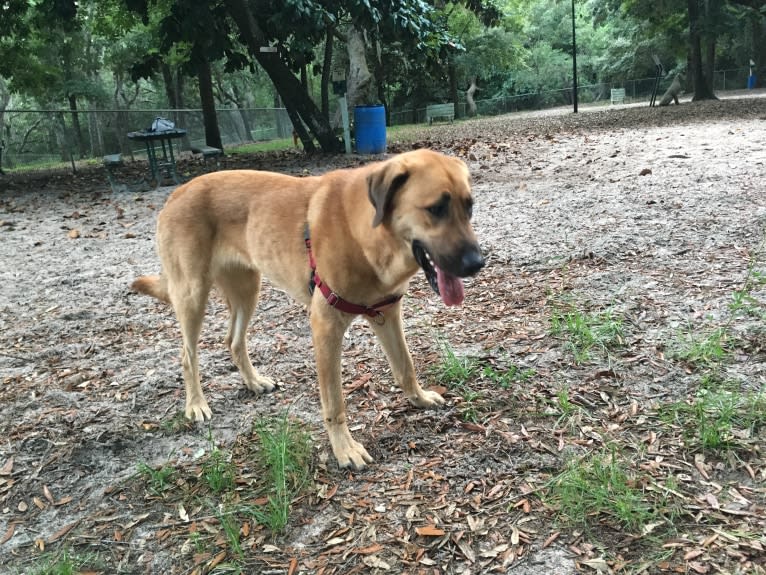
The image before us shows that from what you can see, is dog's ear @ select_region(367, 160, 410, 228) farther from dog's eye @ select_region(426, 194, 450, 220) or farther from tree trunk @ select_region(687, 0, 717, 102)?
tree trunk @ select_region(687, 0, 717, 102)

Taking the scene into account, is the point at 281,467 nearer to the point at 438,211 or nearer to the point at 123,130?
the point at 438,211

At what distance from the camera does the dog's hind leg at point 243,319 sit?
3785mm

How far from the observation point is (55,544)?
2.57 meters

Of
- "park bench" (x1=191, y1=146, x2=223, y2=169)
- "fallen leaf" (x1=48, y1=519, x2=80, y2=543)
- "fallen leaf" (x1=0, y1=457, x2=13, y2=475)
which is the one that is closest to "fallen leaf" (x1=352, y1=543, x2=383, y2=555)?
"fallen leaf" (x1=48, y1=519, x2=80, y2=543)

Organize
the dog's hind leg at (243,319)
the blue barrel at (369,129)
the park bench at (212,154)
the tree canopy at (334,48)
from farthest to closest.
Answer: the park bench at (212,154) → the blue barrel at (369,129) → the tree canopy at (334,48) → the dog's hind leg at (243,319)

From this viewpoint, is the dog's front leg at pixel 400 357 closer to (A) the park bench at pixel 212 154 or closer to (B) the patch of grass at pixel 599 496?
(B) the patch of grass at pixel 599 496

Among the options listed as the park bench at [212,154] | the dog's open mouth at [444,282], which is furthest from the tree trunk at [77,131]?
the dog's open mouth at [444,282]

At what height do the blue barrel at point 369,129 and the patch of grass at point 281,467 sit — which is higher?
the blue barrel at point 369,129

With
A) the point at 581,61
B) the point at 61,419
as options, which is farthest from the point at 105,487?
the point at 581,61

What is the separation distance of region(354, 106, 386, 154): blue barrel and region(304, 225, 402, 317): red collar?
11.8 m

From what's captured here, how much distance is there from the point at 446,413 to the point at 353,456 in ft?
2.19

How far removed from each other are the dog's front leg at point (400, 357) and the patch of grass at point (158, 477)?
134cm

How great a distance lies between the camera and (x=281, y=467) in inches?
110

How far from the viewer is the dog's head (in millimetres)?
2592
